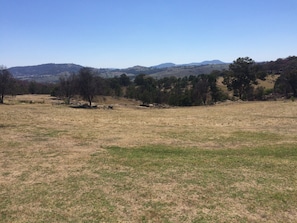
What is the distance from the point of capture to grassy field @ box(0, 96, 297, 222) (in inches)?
370

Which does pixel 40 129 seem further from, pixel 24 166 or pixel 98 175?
pixel 98 175

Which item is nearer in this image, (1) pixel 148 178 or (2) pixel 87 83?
(1) pixel 148 178

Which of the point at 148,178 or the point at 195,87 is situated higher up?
the point at 195,87

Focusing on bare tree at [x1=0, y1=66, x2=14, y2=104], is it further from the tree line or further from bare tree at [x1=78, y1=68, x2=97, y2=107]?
bare tree at [x1=78, y1=68, x2=97, y2=107]

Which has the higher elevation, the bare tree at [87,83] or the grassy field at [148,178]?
the bare tree at [87,83]

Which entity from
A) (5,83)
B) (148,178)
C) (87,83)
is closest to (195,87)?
(87,83)

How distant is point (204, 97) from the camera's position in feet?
233

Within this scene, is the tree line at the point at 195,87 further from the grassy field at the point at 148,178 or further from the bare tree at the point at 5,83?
the grassy field at the point at 148,178

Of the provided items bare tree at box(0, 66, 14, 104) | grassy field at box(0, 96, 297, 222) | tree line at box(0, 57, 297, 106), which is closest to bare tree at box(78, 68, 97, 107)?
tree line at box(0, 57, 297, 106)

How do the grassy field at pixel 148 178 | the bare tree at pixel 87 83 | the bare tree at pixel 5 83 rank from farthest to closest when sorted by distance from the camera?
the bare tree at pixel 87 83 → the bare tree at pixel 5 83 → the grassy field at pixel 148 178

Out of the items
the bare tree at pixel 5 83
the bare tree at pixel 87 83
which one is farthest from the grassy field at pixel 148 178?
the bare tree at pixel 5 83

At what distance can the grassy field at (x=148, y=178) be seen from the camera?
9.41 metres

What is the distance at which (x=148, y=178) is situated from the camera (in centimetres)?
1253

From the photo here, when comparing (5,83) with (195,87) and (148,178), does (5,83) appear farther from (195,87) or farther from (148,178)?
(148,178)
